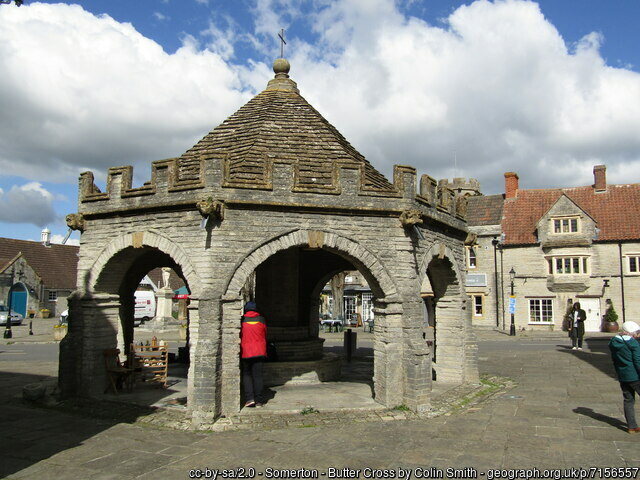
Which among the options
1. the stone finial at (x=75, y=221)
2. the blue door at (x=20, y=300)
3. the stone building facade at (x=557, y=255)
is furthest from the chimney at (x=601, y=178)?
the blue door at (x=20, y=300)

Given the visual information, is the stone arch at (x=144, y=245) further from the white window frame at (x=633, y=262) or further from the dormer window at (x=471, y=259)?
the white window frame at (x=633, y=262)

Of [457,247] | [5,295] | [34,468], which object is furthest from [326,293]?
[34,468]

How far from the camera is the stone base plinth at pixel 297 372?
475 inches

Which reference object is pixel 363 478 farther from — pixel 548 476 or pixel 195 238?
pixel 195 238

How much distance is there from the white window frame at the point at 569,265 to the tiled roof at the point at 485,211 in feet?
14.1

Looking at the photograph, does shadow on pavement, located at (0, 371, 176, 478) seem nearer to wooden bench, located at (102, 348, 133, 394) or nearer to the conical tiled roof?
wooden bench, located at (102, 348, 133, 394)

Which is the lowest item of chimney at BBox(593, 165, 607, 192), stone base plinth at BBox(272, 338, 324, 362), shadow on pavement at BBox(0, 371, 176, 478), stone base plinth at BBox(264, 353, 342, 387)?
shadow on pavement at BBox(0, 371, 176, 478)

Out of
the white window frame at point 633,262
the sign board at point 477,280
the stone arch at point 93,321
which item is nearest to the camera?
the stone arch at point 93,321

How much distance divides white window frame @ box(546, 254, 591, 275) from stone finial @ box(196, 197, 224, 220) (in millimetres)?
28519

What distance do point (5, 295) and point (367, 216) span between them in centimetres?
4147

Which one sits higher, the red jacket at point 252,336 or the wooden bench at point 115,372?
the red jacket at point 252,336

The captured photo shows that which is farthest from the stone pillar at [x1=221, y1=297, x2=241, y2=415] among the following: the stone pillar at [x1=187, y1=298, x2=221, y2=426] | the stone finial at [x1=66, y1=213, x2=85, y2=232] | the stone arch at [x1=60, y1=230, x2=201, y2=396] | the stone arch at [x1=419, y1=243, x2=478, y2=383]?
the stone arch at [x1=419, y1=243, x2=478, y2=383]

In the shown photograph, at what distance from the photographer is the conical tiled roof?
9.96 m

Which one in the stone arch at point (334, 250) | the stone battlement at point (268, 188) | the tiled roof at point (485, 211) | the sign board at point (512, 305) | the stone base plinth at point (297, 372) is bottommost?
the stone base plinth at point (297, 372)
